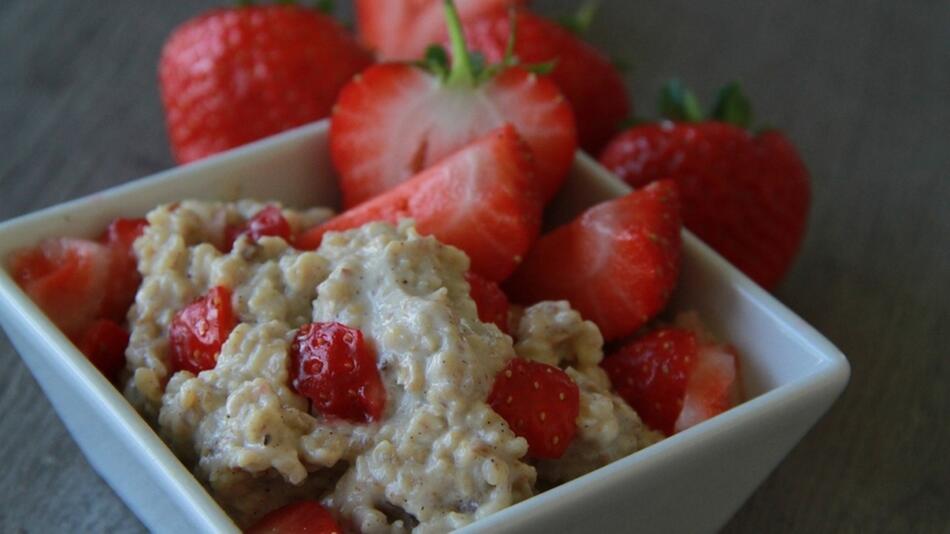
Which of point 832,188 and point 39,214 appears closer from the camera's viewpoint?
point 39,214

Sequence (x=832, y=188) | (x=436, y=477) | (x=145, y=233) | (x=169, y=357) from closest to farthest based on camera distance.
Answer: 1. (x=436, y=477)
2. (x=169, y=357)
3. (x=145, y=233)
4. (x=832, y=188)

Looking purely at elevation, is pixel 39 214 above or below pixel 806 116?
above

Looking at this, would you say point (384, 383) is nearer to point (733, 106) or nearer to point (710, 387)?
point (710, 387)

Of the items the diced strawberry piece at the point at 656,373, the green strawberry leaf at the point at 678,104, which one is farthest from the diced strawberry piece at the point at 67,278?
the green strawberry leaf at the point at 678,104

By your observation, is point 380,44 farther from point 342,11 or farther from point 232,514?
point 232,514

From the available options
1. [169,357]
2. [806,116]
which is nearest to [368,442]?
[169,357]

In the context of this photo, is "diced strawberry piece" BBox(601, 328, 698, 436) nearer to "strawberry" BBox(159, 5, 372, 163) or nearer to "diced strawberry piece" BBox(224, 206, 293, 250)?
"diced strawberry piece" BBox(224, 206, 293, 250)

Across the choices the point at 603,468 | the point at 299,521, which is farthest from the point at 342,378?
the point at 603,468
